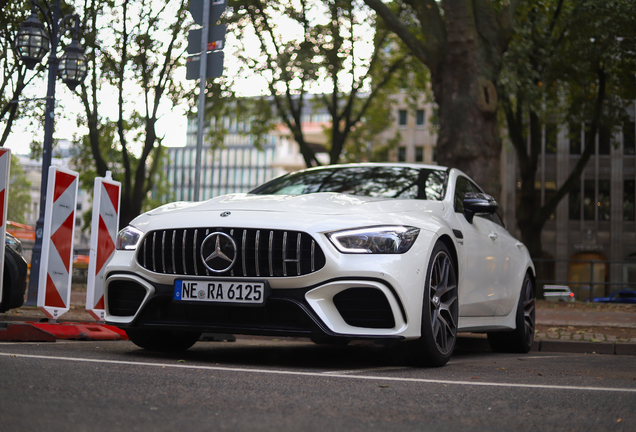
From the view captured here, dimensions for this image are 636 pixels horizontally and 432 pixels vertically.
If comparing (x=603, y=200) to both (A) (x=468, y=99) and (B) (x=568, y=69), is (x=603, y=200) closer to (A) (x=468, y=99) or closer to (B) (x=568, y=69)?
(B) (x=568, y=69)

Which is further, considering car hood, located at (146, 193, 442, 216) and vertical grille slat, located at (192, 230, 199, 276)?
car hood, located at (146, 193, 442, 216)

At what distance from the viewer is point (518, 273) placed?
23.8 feet

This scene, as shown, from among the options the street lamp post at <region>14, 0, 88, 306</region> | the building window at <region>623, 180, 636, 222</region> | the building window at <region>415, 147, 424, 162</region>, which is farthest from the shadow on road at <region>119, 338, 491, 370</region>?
the building window at <region>415, 147, 424, 162</region>

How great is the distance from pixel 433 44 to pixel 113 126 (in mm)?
14914

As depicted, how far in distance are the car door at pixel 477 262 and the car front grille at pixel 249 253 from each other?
1.43 metres

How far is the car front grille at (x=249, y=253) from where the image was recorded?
4.70 m

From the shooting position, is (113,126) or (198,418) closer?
(198,418)

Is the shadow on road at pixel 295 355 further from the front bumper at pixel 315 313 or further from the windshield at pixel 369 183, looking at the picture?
the windshield at pixel 369 183

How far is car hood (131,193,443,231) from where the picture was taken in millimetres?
4828

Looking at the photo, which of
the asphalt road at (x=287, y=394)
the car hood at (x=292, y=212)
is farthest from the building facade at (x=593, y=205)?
the asphalt road at (x=287, y=394)

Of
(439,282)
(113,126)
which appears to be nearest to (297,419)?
(439,282)

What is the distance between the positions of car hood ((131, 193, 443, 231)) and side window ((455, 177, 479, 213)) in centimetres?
64

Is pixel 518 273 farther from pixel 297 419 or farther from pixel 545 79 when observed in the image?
pixel 545 79

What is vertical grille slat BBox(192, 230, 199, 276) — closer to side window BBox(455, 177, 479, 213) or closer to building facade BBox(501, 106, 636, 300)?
side window BBox(455, 177, 479, 213)
